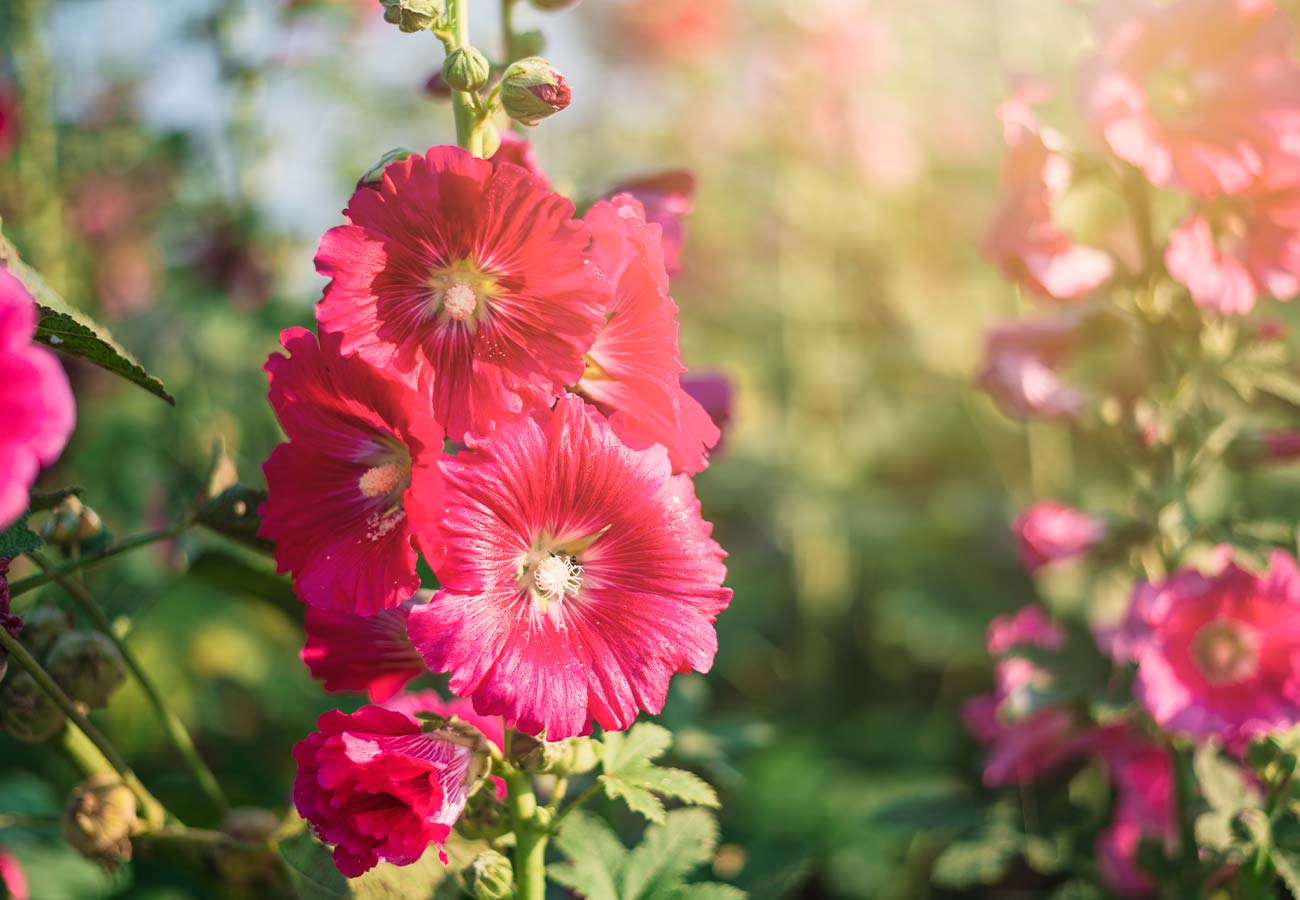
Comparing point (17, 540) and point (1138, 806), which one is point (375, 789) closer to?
point (17, 540)

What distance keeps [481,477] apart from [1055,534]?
0.97 metres

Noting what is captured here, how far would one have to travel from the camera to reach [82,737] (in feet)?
3.41

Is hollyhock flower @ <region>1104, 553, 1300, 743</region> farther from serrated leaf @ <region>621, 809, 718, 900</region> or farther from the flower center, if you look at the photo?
serrated leaf @ <region>621, 809, 718, 900</region>

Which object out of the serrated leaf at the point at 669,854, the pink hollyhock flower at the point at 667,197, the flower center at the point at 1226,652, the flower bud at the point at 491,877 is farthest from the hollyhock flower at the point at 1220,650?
the flower bud at the point at 491,877

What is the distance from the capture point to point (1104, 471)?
11.0ft

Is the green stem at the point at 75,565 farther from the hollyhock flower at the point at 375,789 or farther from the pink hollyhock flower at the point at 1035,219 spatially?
the pink hollyhock flower at the point at 1035,219

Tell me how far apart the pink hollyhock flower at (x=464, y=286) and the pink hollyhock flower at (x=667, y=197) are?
1.04ft

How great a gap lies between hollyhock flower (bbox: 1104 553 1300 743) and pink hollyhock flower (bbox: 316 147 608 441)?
2.77 ft

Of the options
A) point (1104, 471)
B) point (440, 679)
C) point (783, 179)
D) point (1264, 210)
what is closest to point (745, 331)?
point (783, 179)

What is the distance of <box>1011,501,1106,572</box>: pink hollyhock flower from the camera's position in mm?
1438

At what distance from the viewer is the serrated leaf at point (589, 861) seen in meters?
0.92

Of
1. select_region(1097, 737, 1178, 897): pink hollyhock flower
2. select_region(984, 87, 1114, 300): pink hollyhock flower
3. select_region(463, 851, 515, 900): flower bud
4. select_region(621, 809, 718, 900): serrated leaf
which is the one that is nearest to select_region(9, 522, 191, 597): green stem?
select_region(463, 851, 515, 900): flower bud

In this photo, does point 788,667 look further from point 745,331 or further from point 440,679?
point 440,679

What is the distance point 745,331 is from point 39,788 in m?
3.18
